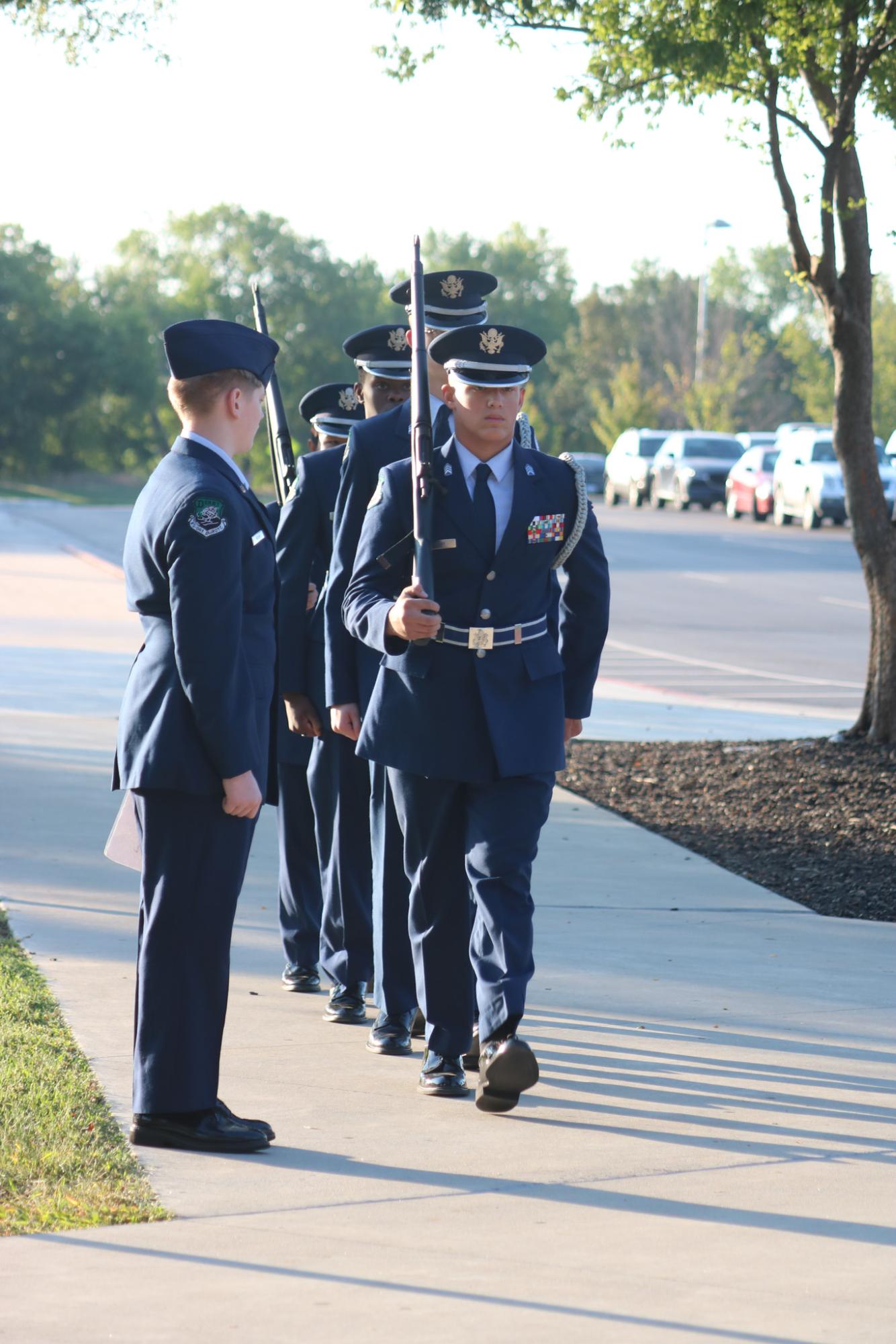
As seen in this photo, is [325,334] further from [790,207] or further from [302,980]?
[302,980]

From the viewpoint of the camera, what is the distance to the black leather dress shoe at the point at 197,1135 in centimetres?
470

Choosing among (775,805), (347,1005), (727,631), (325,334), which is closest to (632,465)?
(727,631)

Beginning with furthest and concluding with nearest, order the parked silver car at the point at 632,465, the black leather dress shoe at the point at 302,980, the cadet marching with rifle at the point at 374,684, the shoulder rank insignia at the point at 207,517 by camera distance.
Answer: the parked silver car at the point at 632,465 < the black leather dress shoe at the point at 302,980 < the cadet marching with rifle at the point at 374,684 < the shoulder rank insignia at the point at 207,517

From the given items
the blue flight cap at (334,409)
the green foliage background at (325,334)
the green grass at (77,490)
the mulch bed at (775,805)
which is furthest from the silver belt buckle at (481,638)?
the green foliage background at (325,334)

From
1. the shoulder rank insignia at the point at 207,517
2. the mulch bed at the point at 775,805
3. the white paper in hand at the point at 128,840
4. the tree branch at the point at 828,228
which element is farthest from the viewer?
the tree branch at the point at 828,228

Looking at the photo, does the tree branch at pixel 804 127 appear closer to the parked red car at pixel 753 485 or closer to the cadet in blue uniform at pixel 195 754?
the cadet in blue uniform at pixel 195 754

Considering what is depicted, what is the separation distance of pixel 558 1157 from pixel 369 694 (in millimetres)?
1552

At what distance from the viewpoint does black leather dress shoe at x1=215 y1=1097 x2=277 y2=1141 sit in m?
4.75

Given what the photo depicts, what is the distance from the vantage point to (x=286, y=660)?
6.26 m

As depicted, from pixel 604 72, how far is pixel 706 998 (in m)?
6.55

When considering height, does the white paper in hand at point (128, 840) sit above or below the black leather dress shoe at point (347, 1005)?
above

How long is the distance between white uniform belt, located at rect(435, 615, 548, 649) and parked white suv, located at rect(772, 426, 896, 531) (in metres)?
33.6

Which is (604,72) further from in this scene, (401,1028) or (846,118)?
(401,1028)

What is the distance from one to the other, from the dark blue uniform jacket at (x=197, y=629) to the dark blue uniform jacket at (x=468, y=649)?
1.76 ft
